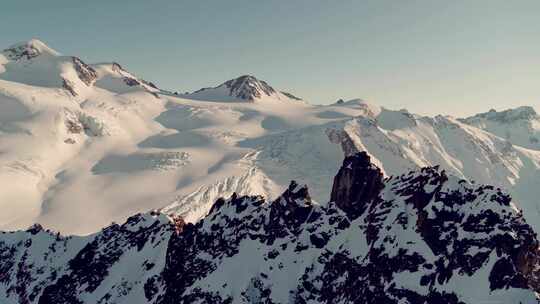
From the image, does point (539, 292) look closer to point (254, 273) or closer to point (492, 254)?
point (492, 254)

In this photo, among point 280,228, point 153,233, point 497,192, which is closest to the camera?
point 497,192

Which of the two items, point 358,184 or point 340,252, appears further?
point 358,184

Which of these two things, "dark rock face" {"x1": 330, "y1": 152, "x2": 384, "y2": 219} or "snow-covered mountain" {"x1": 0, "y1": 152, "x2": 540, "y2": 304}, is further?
"dark rock face" {"x1": 330, "y1": 152, "x2": 384, "y2": 219}

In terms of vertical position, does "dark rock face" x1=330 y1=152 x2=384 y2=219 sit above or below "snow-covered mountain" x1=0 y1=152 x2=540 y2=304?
above

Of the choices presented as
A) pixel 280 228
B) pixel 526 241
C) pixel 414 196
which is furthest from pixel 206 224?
pixel 526 241
